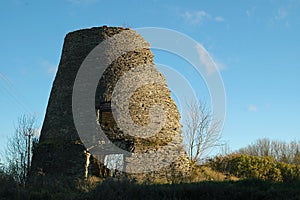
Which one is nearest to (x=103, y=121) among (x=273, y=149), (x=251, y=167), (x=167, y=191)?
(x=167, y=191)

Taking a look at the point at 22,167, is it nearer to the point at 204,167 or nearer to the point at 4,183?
the point at 4,183

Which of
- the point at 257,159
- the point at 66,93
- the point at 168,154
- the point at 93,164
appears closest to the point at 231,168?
the point at 257,159

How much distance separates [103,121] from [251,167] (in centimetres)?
716

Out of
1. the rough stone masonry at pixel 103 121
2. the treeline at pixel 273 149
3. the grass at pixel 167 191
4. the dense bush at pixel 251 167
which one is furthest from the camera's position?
the treeline at pixel 273 149

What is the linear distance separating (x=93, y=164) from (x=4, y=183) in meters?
4.45

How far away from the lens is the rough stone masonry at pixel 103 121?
46.6ft

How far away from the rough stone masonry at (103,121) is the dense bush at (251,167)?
373cm

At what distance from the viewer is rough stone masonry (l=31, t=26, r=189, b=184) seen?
559 inches

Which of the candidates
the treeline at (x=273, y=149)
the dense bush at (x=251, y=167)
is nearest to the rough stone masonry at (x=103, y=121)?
the dense bush at (x=251, y=167)

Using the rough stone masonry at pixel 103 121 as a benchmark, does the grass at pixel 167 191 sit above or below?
below

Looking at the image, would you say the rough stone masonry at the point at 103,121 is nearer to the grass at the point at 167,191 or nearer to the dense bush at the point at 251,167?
the grass at the point at 167,191

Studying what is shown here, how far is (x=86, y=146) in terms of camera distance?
14.3m

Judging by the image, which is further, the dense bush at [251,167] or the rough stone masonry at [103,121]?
the dense bush at [251,167]

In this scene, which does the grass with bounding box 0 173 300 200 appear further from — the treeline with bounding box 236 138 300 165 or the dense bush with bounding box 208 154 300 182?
the treeline with bounding box 236 138 300 165
